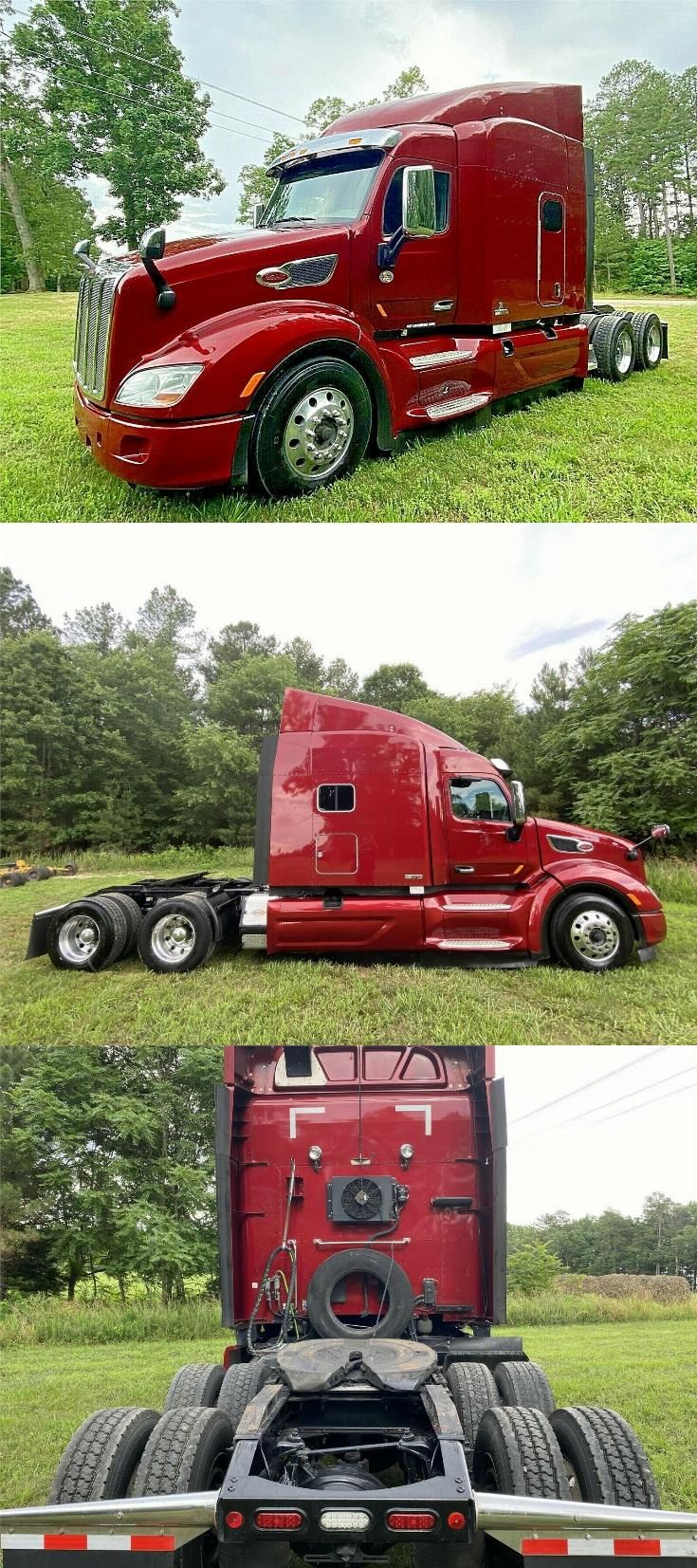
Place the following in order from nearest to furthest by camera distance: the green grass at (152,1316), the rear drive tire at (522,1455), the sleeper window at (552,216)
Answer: the rear drive tire at (522,1455) → the sleeper window at (552,216) → the green grass at (152,1316)

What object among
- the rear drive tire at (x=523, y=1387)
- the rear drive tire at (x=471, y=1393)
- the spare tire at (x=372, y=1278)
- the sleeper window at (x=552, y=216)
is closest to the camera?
the rear drive tire at (x=471, y=1393)

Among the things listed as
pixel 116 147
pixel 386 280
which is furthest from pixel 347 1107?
pixel 116 147

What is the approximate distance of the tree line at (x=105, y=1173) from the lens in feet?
28.9

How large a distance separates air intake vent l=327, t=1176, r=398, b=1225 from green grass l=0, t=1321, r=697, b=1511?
1.65 meters

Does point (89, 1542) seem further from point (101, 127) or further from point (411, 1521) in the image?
point (101, 127)

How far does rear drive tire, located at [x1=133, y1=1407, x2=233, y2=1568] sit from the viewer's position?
10.7 ft

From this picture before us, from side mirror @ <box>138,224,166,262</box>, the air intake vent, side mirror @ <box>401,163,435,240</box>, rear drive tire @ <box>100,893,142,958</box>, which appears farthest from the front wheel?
the air intake vent

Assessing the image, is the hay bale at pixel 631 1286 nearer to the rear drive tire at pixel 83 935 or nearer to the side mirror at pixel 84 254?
the rear drive tire at pixel 83 935

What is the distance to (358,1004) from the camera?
5.31 meters

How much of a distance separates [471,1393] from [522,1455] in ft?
2.70

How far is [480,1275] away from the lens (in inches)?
185

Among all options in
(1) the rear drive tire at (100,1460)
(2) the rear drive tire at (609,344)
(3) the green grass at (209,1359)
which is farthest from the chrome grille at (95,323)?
(3) the green grass at (209,1359)

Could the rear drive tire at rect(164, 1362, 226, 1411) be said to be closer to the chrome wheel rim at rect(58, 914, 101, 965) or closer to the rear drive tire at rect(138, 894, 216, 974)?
the rear drive tire at rect(138, 894, 216, 974)

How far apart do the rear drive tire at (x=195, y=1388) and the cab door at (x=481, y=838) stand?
2.92 meters
